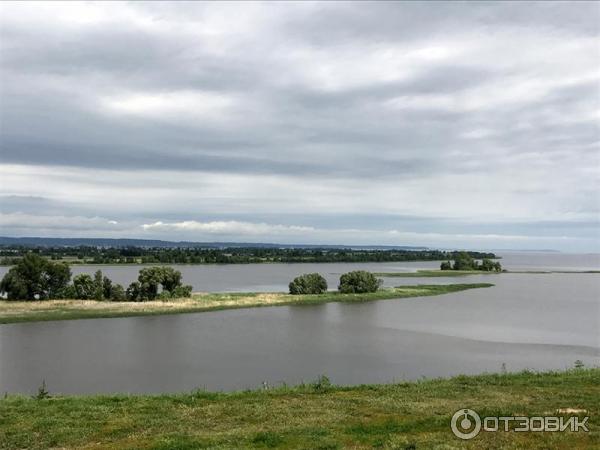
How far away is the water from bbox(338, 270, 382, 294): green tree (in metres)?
8.60

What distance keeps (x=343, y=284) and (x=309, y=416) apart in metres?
48.1

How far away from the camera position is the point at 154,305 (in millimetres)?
45250

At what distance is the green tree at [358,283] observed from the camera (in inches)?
2228

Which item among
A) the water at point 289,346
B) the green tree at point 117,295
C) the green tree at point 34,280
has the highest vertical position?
the green tree at point 34,280

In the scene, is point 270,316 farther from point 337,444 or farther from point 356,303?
point 337,444

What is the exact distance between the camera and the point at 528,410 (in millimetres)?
9773

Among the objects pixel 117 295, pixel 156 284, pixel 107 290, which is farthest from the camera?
pixel 156 284

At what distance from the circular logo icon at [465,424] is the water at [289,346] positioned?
32.3 ft

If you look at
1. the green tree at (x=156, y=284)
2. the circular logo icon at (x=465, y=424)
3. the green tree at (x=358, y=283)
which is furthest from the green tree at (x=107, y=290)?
the circular logo icon at (x=465, y=424)

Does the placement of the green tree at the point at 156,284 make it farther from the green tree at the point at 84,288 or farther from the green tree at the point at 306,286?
the green tree at the point at 306,286

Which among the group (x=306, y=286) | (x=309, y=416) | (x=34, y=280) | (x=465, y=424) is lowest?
(x=306, y=286)

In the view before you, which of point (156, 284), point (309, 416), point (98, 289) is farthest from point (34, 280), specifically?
point (309, 416)

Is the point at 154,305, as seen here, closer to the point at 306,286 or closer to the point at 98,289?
the point at 98,289

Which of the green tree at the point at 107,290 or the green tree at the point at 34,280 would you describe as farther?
the green tree at the point at 107,290
